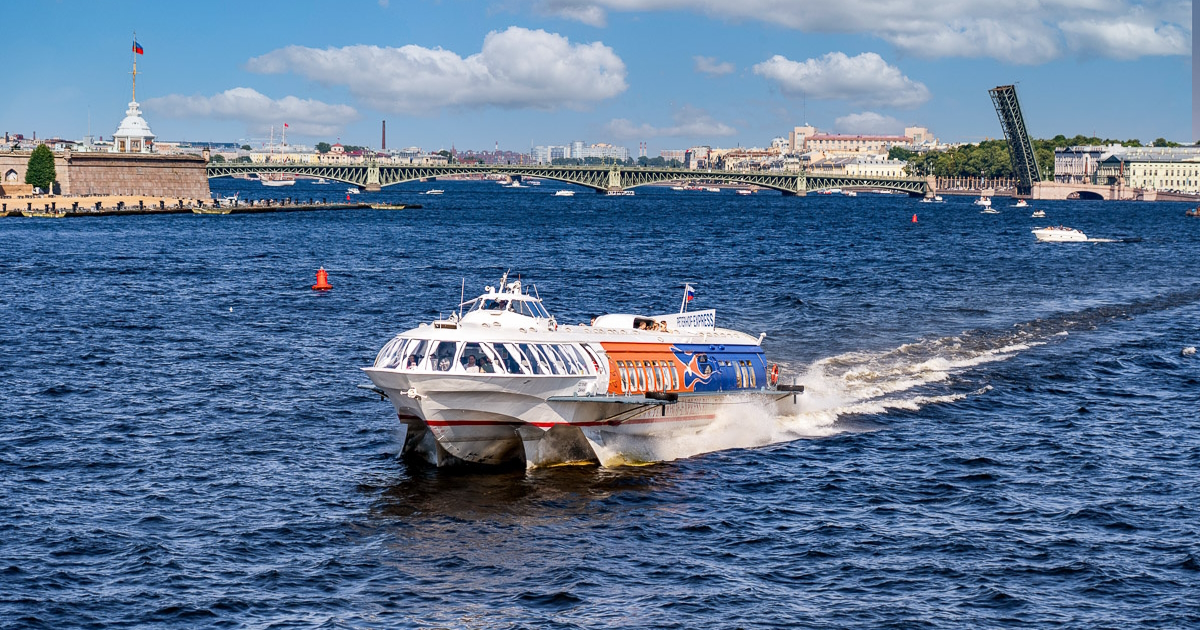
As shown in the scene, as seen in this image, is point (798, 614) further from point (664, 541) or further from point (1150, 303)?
point (1150, 303)

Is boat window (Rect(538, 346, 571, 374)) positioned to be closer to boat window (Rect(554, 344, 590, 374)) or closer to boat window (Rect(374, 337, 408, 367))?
boat window (Rect(554, 344, 590, 374))

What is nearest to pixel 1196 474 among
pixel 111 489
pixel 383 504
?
pixel 383 504

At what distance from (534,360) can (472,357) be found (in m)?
1.30

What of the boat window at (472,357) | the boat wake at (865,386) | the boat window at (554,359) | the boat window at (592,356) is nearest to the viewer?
the boat window at (472,357)

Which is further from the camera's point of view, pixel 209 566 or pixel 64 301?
pixel 64 301

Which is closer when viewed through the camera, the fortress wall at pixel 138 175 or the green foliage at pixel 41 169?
the green foliage at pixel 41 169

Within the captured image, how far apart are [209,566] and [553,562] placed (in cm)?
569

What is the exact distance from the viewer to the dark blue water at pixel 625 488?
2069cm

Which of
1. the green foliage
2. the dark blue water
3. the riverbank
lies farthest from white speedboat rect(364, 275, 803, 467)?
the green foliage

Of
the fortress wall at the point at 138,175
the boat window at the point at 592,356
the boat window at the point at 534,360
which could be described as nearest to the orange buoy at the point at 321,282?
the boat window at the point at 592,356

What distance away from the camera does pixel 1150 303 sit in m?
60.9

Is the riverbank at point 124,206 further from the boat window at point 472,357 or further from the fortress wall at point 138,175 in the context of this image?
the boat window at point 472,357

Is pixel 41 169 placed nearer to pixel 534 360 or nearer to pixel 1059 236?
pixel 1059 236

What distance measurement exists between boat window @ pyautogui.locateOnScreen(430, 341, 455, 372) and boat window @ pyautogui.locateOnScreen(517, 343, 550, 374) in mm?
1424
